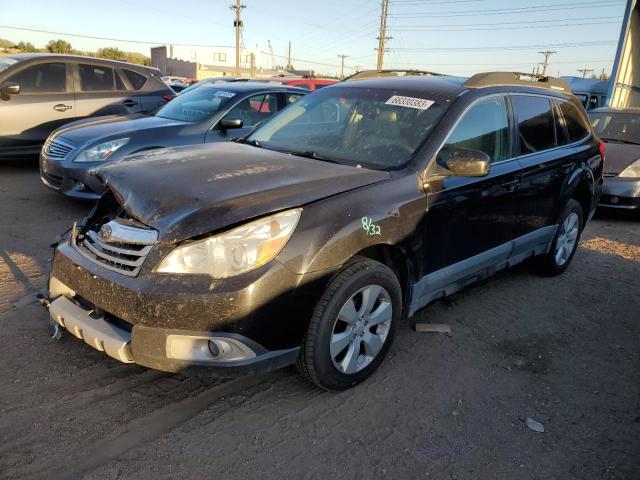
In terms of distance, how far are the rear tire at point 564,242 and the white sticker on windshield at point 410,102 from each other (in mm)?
2002

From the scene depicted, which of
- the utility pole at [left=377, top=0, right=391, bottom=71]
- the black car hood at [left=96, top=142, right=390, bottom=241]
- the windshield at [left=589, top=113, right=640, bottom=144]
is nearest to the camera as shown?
the black car hood at [left=96, top=142, right=390, bottom=241]

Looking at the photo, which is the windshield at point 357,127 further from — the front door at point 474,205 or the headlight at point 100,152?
the headlight at point 100,152

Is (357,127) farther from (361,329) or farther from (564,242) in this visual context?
(564,242)

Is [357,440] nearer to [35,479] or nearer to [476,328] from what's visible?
[35,479]

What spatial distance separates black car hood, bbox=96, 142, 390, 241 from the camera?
2.52m

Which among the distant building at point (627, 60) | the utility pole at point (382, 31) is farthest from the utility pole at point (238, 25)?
the distant building at point (627, 60)

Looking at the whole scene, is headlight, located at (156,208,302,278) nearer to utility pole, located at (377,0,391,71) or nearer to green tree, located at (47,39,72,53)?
utility pole, located at (377,0,391,71)

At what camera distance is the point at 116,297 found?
8.32 ft

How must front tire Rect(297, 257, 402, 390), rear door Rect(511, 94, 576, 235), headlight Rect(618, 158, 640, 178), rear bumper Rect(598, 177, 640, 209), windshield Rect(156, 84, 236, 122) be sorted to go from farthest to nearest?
headlight Rect(618, 158, 640, 178)
rear bumper Rect(598, 177, 640, 209)
windshield Rect(156, 84, 236, 122)
rear door Rect(511, 94, 576, 235)
front tire Rect(297, 257, 402, 390)

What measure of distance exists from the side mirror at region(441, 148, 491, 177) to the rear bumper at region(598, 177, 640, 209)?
17.2ft

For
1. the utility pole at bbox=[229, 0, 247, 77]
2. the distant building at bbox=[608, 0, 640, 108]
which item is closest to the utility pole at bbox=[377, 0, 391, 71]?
the utility pole at bbox=[229, 0, 247, 77]

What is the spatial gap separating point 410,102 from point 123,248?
7.10ft

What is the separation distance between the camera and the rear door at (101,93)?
841cm

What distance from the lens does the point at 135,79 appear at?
29.3ft
